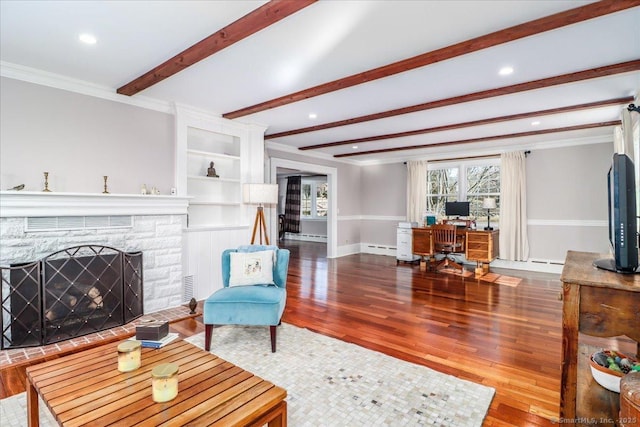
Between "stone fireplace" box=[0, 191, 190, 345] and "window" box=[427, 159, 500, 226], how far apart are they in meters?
5.45

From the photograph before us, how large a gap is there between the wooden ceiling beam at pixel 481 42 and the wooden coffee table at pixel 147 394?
8.40 feet

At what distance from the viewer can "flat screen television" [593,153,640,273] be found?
138 centimetres

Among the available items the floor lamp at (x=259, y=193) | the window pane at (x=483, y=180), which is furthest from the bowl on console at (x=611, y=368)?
the window pane at (x=483, y=180)

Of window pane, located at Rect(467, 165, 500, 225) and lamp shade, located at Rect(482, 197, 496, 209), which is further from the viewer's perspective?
window pane, located at Rect(467, 165, 500, 225)

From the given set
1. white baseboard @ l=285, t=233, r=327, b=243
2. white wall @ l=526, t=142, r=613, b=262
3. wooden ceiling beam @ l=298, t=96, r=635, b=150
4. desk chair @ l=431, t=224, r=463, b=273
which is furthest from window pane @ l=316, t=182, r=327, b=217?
white wall @ l=526, t=142, r=613, b=262

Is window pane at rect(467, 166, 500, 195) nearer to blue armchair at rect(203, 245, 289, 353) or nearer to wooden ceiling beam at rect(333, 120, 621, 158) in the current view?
wooden ceiling beam at rect(333, 120, 621, 158)

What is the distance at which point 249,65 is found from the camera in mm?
2791

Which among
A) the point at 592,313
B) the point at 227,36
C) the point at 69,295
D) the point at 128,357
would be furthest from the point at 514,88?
the point at 69,295

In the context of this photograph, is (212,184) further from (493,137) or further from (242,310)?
(493,137)

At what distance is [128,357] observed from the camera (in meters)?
1.56

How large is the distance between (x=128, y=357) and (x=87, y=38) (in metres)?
2.31

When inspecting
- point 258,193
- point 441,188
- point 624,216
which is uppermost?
point 441,188

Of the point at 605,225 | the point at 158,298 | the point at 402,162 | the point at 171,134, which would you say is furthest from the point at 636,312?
the point at 402,162

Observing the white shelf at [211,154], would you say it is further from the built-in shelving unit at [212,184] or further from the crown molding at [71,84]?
the crown molding at [71,84]
